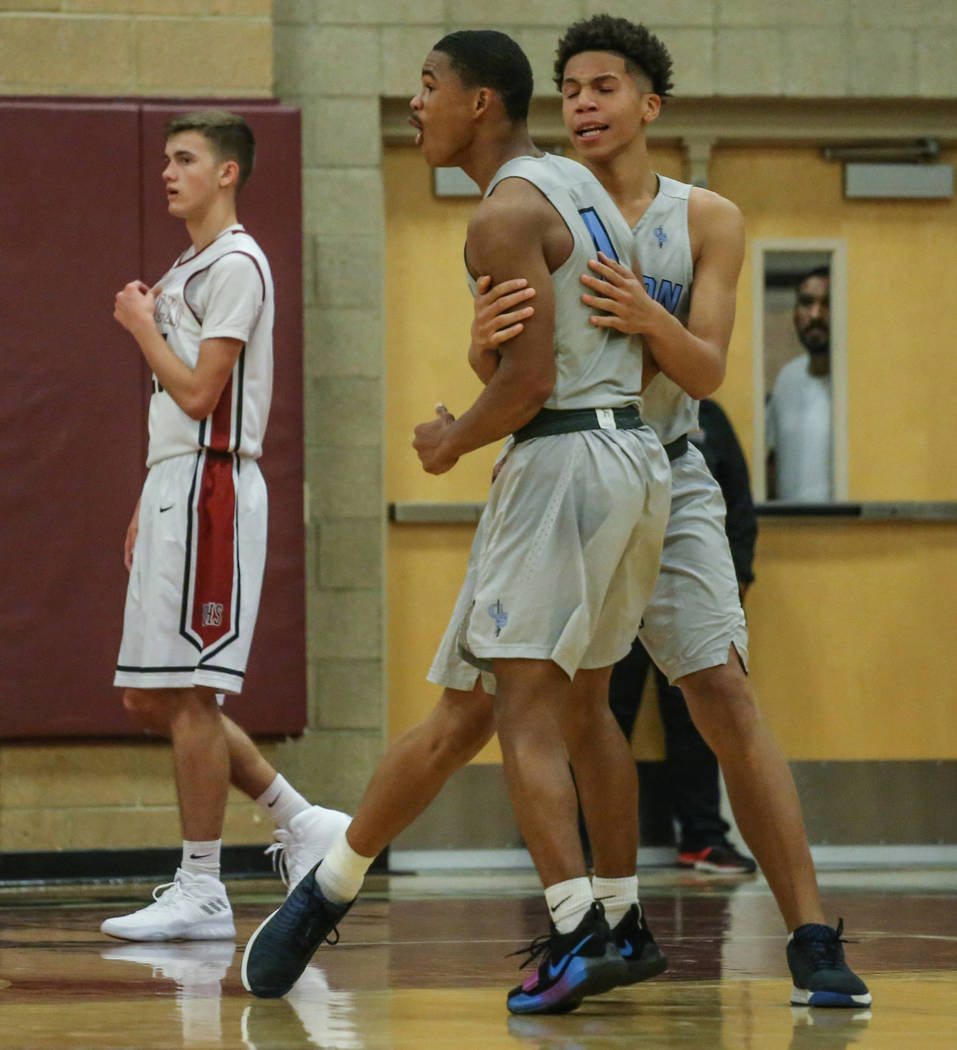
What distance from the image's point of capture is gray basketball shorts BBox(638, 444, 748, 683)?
3.31 meters

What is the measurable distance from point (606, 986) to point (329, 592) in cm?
343

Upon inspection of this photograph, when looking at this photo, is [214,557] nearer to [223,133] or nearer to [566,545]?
[223,133]

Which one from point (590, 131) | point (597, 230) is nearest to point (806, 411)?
point (590, 131)

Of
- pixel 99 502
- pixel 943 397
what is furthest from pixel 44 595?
pixel 943 397

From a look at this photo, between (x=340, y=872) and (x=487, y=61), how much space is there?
1.34 m

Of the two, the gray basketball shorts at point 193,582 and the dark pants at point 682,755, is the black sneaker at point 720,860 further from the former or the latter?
the gray basketball shorts at point 193,582

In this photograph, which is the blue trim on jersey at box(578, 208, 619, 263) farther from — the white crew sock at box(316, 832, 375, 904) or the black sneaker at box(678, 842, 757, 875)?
the black sneaker at box(678, 842, 757, 875)

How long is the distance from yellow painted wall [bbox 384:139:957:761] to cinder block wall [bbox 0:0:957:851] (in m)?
0.21

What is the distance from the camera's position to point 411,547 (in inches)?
254

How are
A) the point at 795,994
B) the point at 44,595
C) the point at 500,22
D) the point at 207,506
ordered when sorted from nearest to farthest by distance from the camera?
the point at 795,994, the point at 207,506, the point at 44,595, the point at 500,22

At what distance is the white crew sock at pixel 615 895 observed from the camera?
131 inches

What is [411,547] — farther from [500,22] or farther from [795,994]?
[795,994]

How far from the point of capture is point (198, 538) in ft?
14.4

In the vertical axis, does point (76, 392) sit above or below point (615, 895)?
above
